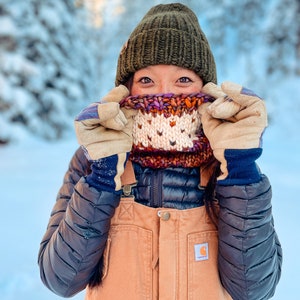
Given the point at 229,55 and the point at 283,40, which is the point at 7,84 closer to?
the point at 283,40

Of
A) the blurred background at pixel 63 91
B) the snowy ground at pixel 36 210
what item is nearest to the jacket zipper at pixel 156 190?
the snowy ground at pixel 36 210

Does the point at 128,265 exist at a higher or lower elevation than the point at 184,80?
lower

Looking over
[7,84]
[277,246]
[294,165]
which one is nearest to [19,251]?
[277,246]

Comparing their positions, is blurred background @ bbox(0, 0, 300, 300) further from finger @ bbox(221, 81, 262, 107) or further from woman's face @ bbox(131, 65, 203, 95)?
finger @ bbox(221, 81, 262, 107)

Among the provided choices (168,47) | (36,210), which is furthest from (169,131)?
(36,210)

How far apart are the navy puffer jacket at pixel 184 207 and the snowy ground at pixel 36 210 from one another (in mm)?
1905

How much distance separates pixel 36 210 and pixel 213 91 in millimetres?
4438

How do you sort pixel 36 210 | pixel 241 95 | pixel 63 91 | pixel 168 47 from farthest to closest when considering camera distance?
pixel 63 91 < pixel 36 210 < pixel 168 47 < pixel 241 95

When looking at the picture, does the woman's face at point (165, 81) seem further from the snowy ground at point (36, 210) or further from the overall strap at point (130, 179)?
the snowy ground at point (36, 210)

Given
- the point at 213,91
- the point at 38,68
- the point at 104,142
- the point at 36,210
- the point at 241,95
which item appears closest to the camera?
the point at 241,95

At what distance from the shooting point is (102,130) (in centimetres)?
134

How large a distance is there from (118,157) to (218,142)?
13.9 inches

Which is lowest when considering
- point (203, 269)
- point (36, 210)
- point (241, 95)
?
point (203, 269)

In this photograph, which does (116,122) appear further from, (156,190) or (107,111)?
(156,190)
